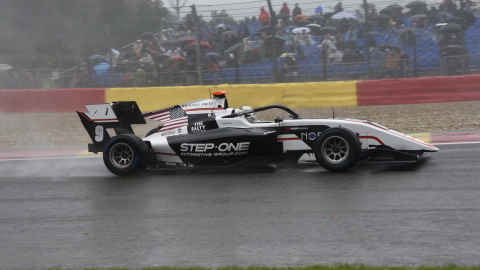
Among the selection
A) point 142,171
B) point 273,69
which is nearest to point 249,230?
point 142,171

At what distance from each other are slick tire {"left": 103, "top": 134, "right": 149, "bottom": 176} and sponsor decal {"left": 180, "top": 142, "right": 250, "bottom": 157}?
585 mm

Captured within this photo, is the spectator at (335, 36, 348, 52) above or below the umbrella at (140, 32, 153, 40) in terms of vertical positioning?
below

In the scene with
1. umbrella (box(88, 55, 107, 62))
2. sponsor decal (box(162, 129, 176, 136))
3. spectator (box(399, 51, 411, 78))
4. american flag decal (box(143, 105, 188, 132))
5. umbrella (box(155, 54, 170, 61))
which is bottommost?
sponsor decal (box(162, 129, 176, 136))

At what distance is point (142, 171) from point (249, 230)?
133 inches

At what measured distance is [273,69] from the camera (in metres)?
15.2

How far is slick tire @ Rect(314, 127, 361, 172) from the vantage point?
20.5ft

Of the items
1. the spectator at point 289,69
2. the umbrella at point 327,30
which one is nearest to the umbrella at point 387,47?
the umbrella at point 327,30

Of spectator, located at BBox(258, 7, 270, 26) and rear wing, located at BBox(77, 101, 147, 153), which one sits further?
spectator, located at BBox(258, 7, 270, 26)

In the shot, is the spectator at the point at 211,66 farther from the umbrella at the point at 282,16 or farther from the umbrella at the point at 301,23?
the umbrella at the point at 301,23

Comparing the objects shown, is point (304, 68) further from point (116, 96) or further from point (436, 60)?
point (116, 96)

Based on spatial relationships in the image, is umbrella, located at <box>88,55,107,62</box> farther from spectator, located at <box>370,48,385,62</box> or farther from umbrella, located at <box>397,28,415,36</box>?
umbrella, located at <box>397,28,415,36</box>

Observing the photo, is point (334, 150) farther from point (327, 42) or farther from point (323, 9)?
point (323, 9)

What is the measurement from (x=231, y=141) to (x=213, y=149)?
0.93ft

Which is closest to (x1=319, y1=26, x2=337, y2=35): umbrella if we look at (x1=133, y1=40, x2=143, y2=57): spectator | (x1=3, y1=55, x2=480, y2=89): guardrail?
(x1=3, y1=55, x2=480, y2=89): guardrail
